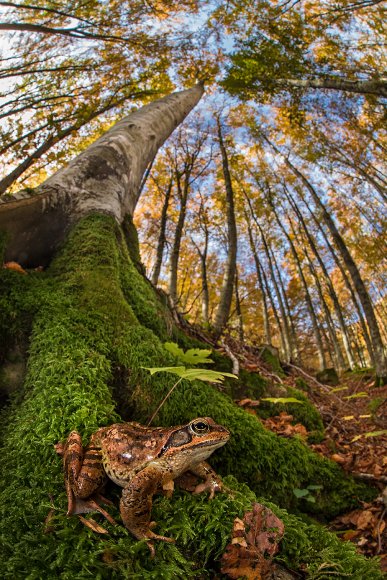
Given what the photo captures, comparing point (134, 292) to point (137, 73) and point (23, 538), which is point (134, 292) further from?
point (137, 73)

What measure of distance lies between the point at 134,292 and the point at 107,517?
234cm

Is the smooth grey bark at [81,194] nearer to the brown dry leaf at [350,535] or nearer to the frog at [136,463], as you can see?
the frog at [136,463]

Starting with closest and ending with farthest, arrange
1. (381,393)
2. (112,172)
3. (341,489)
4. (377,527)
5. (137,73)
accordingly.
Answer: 1. (377,527)
2. (341,489)
3. (112,172)
4. (381,393)
5. (137,73)

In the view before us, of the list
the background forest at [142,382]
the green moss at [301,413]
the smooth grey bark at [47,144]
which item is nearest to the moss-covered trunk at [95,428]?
the background forest at [142,382]

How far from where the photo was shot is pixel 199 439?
157cm

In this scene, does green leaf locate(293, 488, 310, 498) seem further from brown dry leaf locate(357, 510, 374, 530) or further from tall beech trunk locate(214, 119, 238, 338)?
tall beech trunk locate(214, 119, 238, 338)

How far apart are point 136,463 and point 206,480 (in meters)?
0.49

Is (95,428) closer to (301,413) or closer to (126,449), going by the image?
(126,449)

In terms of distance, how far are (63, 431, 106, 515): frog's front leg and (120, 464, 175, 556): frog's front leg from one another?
20 centimetres

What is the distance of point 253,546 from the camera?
139 cm

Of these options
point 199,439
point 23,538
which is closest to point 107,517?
point 23,538

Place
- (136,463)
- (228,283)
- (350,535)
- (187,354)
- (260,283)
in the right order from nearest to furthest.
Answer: (136,463) < (350,535) < (187,354) < (228,283) < (260,283)

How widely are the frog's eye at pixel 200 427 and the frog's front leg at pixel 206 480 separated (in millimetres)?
317

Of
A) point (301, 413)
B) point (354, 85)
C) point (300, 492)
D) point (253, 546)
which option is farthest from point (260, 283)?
point (253, 546)
